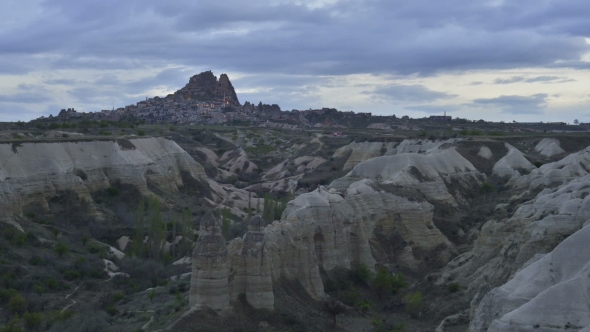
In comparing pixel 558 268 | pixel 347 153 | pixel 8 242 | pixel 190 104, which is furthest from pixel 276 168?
pixel 190 104

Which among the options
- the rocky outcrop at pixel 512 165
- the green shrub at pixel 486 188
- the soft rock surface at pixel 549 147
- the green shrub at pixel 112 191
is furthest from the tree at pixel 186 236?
the soft rock surface at pixel 549 147

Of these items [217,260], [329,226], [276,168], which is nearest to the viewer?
[217,260]

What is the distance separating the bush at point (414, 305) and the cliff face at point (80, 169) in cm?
2036

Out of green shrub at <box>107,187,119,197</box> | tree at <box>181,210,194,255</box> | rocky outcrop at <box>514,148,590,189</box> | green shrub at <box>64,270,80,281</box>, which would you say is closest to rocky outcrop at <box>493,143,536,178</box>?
rocky outcrop at <box>514,148,590,189</box>

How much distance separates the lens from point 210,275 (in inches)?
942

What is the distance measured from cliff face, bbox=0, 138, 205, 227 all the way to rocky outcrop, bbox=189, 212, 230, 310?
18363mm

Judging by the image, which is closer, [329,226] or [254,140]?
[329,226]

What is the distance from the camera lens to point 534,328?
1831 centimetres

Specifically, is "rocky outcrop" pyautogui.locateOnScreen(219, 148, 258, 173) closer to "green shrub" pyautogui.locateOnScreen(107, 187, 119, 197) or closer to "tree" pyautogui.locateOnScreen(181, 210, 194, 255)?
"green shrub" pyautogui.locateOnScreen(107, 187, 119, 197)

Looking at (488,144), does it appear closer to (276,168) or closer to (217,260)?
(276,168)

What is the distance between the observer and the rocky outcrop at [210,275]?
942 inches

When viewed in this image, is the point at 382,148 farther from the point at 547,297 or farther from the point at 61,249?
the point at 547,297

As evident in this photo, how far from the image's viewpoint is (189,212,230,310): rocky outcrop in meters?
23.9

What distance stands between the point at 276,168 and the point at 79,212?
46221mm
